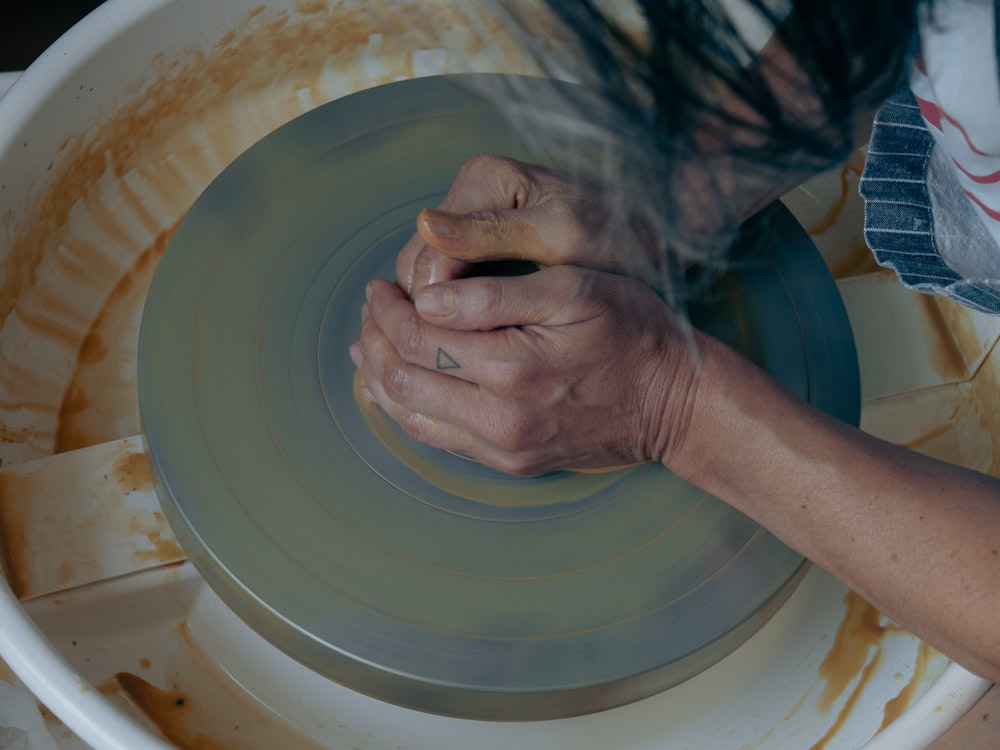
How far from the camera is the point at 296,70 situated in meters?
1.72

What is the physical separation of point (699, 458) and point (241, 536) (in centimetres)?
53

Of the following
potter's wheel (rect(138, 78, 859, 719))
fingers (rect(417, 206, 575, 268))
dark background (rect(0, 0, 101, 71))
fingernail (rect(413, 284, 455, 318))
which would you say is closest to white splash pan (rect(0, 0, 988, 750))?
potter's wheel (rect(138, 78, 859, 719))

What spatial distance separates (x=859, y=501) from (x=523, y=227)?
46 centimetres

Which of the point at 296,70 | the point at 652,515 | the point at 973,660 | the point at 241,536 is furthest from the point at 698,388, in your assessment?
the point at 296,70

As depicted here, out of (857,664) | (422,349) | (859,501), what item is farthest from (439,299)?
(857,664)

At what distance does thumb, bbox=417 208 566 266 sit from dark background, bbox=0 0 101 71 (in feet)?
5.69

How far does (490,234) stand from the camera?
1063 mm

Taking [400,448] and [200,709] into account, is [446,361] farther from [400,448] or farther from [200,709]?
[200,709]

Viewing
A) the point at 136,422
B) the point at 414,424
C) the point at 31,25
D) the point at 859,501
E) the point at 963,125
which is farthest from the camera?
the point at 31,25

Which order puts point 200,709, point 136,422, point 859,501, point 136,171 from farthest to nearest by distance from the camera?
point 136,171 → point 136,422 → point 200,709 → point 859,501

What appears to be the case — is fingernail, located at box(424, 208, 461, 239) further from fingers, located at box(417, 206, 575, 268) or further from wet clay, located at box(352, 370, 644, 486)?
wet clay, located at box(352, 370, 644, 486)

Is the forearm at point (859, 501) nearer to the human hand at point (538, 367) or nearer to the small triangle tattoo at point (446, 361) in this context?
the human hand at point (538, 367)

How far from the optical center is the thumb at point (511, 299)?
3.34ft

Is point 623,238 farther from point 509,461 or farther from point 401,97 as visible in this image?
point 401,97
